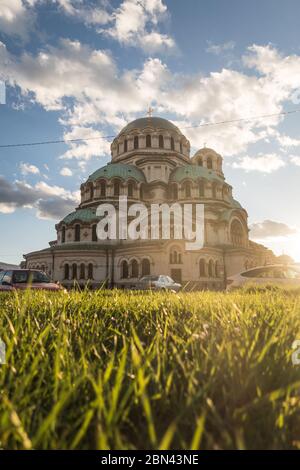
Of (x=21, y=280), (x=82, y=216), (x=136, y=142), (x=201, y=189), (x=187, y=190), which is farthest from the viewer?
(x=136, y=142)

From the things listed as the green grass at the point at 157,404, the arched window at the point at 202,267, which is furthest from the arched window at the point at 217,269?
Result: the green grass at the point at 157,404

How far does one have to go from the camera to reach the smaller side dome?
44.1 meters

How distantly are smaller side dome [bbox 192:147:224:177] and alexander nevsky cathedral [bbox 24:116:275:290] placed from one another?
142mm

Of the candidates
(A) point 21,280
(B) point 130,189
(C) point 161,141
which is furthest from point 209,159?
(A) point 21,280

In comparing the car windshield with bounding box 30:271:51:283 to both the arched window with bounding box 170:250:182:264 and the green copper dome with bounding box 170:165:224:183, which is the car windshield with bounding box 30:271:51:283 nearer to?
the arched window with bounding box 170:250:182:264

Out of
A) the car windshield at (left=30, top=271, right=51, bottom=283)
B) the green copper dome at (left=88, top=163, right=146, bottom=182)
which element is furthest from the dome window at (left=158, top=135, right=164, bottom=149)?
the car windshield at (left=30, top=271, right=51, bottom=283)

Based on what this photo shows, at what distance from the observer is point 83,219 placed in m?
35.3

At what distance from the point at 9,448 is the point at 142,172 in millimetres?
39756

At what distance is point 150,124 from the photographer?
138 feet

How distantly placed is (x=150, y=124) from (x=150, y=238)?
61.3 ft

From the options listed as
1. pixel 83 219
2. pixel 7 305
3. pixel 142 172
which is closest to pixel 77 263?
pixel 83 219

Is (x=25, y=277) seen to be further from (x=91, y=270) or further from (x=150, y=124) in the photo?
(x=150, y=124)

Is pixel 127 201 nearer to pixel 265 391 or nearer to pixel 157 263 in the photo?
pixel 157 263
